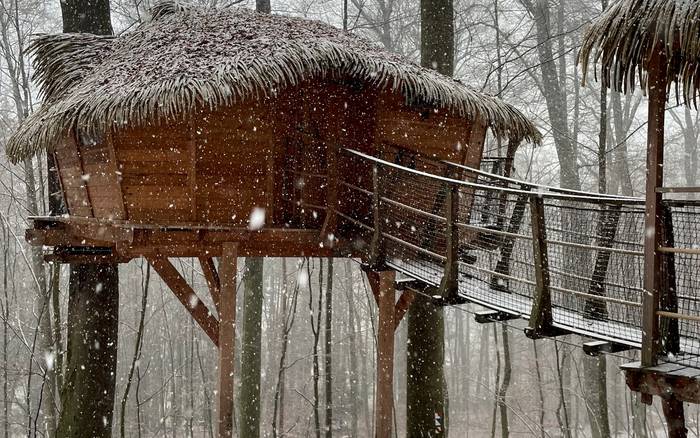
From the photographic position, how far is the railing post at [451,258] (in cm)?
517

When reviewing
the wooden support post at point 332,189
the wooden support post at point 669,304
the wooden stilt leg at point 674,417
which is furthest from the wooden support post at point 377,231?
the wooden stilt leg at point 674,417

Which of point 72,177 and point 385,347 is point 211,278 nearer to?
point 72,177

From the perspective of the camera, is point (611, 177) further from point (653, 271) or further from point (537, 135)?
point (653, 271)

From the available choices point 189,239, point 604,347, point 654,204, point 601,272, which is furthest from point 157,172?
point 654,204

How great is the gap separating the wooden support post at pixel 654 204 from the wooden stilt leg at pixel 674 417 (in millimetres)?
201

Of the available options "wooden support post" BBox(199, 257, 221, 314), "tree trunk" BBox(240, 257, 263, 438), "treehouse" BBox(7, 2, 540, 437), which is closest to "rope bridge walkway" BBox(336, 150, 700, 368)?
"treehouse" BBox(7, 2, 540, 437)

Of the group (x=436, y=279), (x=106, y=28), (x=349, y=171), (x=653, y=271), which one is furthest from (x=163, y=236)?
(x=653, y=271)

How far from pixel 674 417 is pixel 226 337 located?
3823 mm

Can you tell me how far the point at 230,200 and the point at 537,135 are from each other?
350cm

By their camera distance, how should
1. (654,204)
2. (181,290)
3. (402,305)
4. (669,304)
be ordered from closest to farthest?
(654,204), (669,304), (181,290), (402,305)

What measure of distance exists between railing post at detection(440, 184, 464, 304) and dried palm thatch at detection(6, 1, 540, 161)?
1699 mm

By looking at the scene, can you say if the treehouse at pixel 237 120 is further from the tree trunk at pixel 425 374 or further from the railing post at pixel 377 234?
the tree trunk at pixel 425 374

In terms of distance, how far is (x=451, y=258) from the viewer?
519cm

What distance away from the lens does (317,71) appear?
631cm
